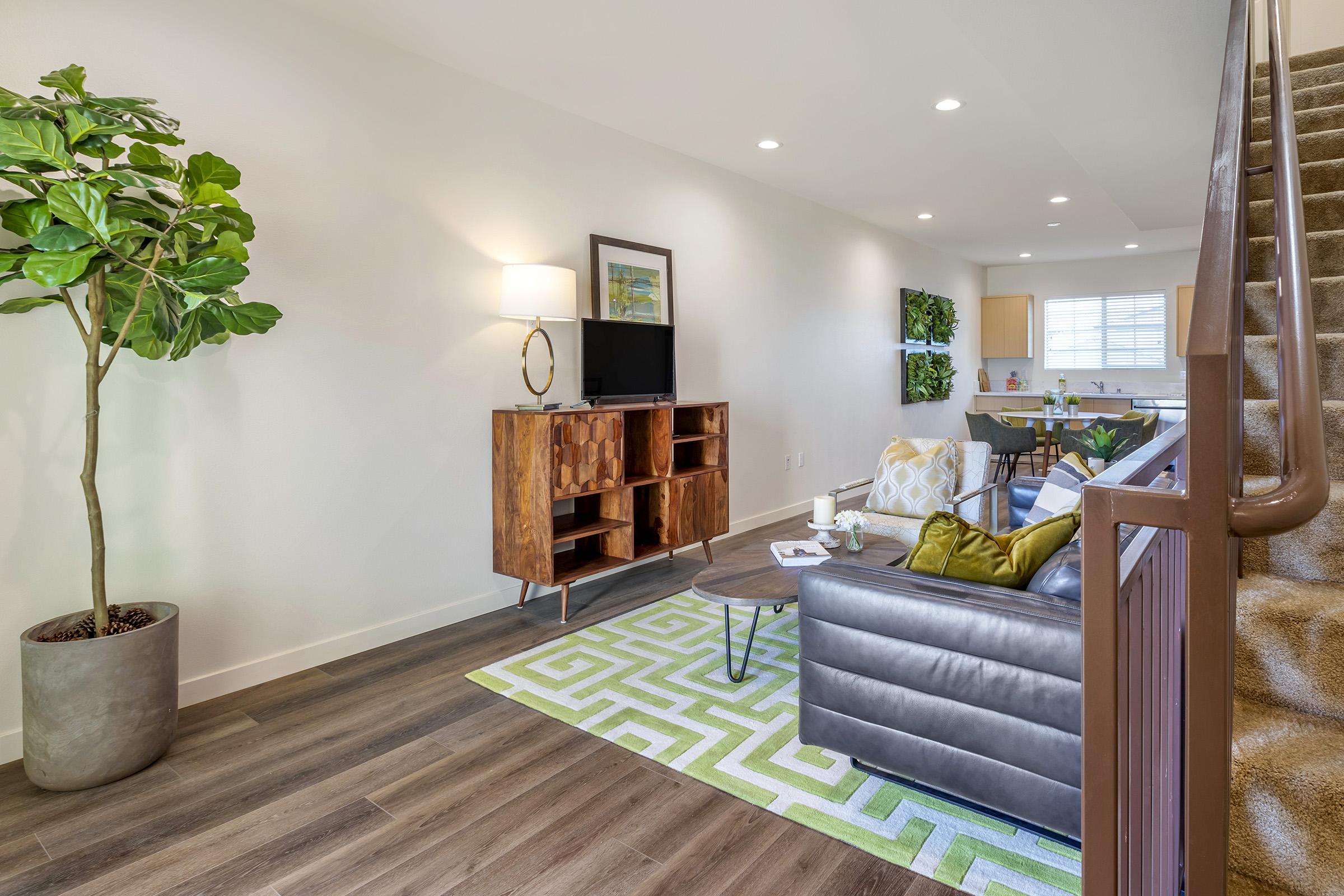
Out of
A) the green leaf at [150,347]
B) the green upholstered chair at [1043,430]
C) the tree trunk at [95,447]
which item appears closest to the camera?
the tree trunk at [95,447]

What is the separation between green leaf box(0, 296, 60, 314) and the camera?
214cm

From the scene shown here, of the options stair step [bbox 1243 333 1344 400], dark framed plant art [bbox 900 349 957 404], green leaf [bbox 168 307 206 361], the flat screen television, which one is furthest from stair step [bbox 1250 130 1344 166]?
dark framed plant art [bbox 900 349 957 404]

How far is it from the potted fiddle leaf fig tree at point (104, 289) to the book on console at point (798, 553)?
2.10m

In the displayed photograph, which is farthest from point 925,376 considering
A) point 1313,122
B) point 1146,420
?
point 1313,122

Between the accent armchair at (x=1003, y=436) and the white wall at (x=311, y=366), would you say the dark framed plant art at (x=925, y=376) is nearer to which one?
the accent armchair at (x=1003, y=436)

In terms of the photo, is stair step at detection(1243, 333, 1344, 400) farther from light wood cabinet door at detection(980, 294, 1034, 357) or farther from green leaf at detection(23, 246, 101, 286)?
light wood cabinet door at detection(980, 294, 1034, 357)

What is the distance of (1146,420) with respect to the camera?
20.3ft

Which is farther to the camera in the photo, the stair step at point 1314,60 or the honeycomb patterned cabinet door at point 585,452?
the honeycomb patterned cabinet door at point 585,452

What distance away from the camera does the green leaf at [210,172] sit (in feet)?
7.48

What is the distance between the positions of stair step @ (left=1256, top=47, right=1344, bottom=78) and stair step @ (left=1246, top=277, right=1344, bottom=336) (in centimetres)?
193

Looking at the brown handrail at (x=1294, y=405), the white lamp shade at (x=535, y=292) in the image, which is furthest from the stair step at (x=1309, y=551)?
the white lamp shade at (x=535, y=292)

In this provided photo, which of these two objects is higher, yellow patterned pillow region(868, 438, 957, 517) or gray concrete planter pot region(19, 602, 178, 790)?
yellow patterned pillow region(868, 438, 957, 517)

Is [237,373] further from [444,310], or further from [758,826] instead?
[758,826]

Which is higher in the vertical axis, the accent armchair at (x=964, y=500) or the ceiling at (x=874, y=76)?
the ceiling at (x=874, y=76)
